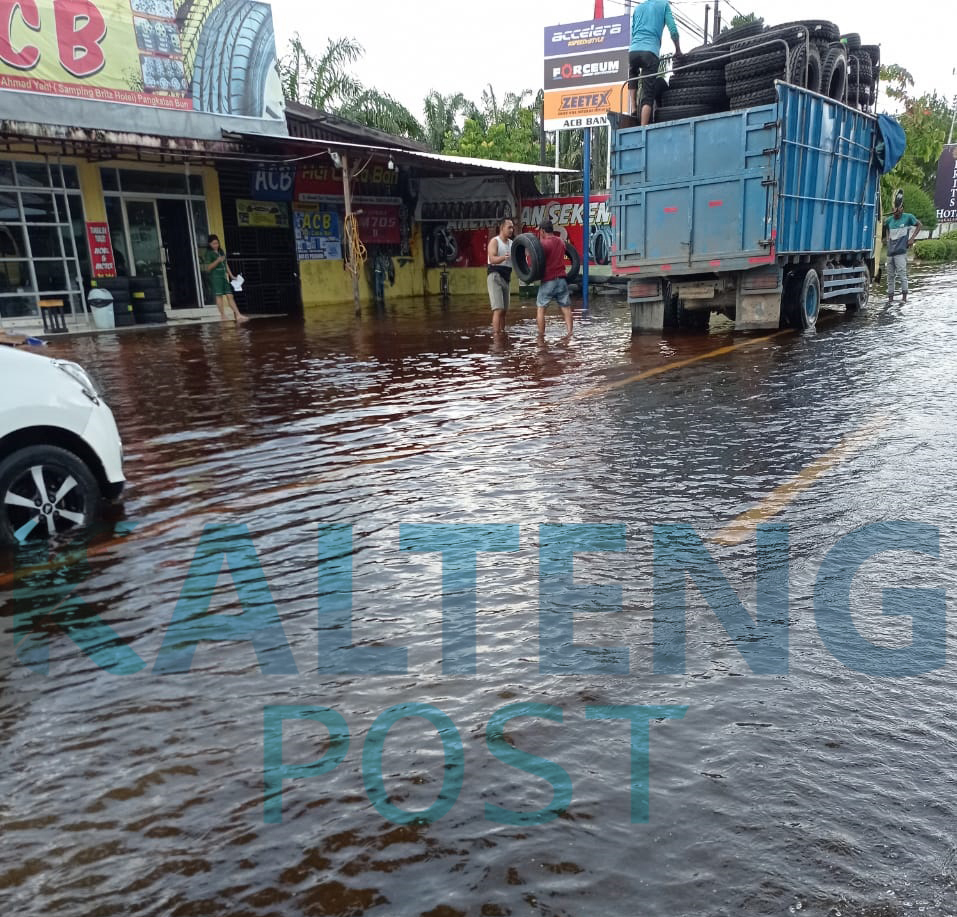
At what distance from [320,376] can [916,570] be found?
7.56 m

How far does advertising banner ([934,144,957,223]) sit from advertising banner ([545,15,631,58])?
31389 mm

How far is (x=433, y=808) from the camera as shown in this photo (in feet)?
7.76

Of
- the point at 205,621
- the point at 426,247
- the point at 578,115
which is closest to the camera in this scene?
the point at 205,621

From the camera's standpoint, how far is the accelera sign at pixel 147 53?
49.8 ft

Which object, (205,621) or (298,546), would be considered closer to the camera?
(205,621)

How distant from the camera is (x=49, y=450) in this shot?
443 cm

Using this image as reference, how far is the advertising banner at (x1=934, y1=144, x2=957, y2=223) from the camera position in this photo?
47500mm

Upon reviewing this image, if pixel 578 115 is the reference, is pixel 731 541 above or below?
below

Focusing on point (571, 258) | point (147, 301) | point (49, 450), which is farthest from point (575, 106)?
point (49, 450)

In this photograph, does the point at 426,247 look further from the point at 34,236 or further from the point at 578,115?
the point at 34,236

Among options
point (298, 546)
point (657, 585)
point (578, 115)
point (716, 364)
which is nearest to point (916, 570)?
point (657, 585)

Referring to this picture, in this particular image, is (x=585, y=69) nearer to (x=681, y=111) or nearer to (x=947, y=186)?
(x=681, y=111)

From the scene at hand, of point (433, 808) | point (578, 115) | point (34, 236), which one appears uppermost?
point (578, 115)

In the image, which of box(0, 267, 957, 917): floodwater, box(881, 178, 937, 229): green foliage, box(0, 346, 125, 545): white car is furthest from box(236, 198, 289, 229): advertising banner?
box(881, 178, 937, 229): green foliage
